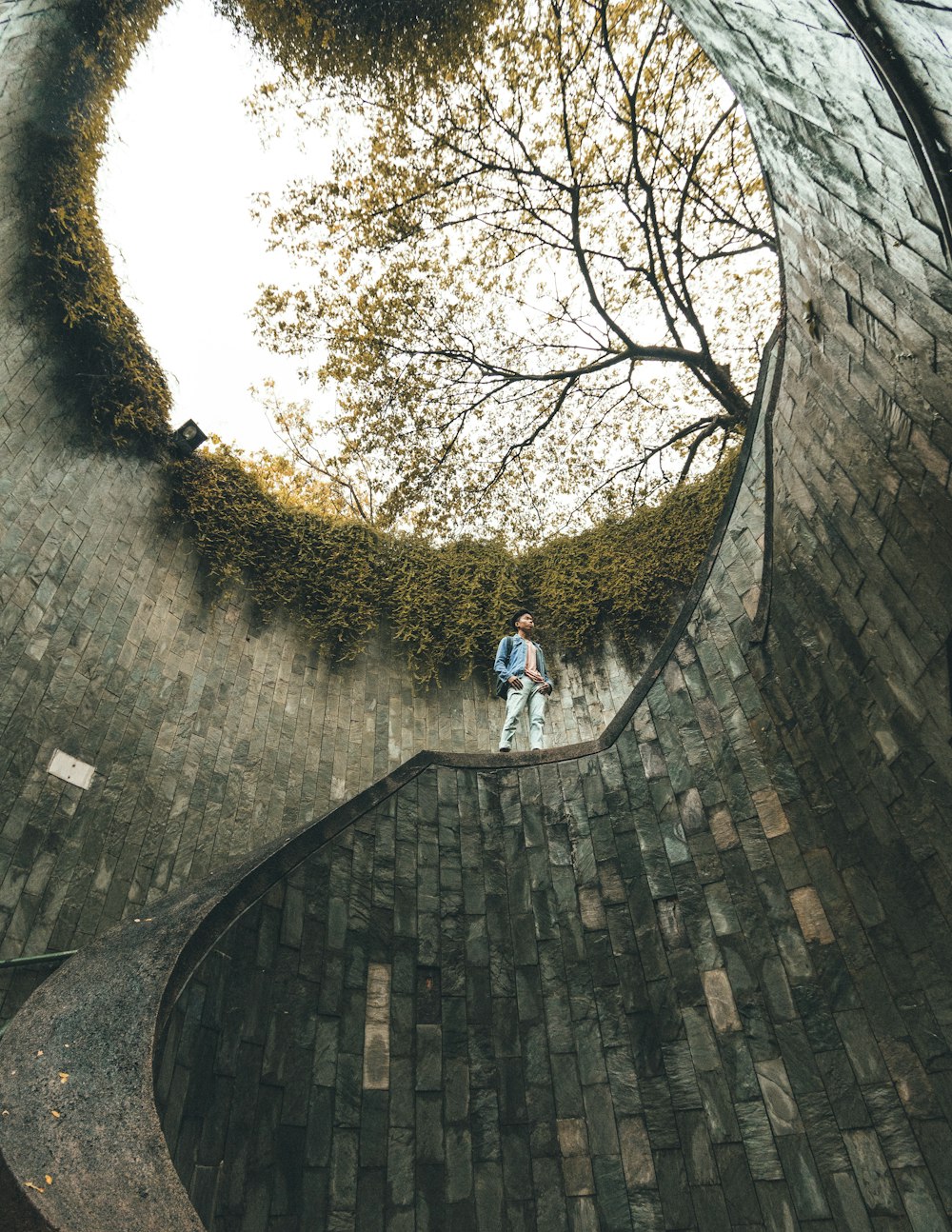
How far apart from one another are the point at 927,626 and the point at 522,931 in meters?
2.57

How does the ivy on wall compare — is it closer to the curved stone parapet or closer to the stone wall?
the stone wall

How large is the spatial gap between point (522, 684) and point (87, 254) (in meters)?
5.67

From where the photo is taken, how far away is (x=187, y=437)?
293 inches

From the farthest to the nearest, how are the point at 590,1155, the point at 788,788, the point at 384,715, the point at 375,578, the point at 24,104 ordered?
1. the point at 375,578
2. the point at 384,715
3. the point at 24,104
4. the point at 788,788
5. the point at 590,1155

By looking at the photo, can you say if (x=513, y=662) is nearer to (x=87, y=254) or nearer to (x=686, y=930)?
(x=686, y=930)

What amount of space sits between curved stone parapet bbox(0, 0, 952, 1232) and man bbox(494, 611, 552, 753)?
1496 millimetres

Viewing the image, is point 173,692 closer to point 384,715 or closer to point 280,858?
point 384,715

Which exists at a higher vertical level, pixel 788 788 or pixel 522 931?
pixel 788 788

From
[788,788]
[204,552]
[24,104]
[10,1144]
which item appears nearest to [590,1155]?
[788,788]

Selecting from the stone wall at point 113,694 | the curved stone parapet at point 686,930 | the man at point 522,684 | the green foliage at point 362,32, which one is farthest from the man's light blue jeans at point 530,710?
the green foliage at point 362,32

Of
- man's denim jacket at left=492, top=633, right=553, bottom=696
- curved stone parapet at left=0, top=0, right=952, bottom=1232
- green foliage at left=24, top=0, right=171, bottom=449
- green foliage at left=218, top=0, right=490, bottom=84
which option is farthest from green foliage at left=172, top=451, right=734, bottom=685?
green foliage at left=218, top=0, right=490, bottom=84

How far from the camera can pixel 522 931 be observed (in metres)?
3.79

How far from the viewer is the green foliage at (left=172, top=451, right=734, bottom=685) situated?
7695 mm

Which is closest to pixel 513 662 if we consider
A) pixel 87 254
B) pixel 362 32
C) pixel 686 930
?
pixel 686 930
